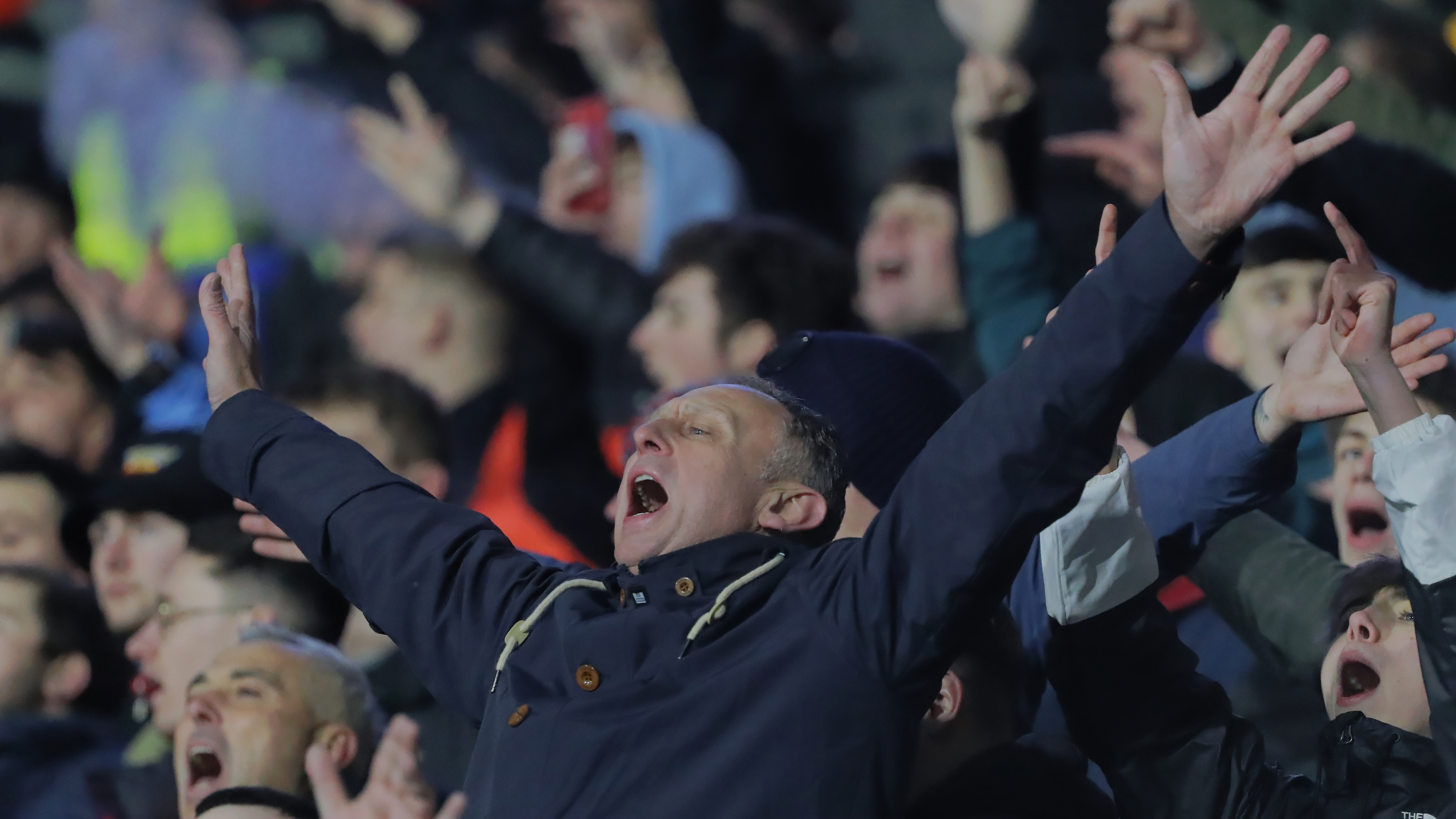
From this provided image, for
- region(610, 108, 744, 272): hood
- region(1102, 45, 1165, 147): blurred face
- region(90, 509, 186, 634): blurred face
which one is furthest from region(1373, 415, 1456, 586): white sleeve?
region(610, 108, 744, 272): hood

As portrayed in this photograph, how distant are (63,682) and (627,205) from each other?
187 cm

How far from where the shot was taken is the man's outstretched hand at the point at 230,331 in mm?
2057

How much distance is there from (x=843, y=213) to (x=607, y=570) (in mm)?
2763

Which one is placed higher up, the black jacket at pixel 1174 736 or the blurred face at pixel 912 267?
the blurred face at pixel 912 267

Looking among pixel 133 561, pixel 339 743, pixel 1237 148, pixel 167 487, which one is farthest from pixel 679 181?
pixel 1237 148

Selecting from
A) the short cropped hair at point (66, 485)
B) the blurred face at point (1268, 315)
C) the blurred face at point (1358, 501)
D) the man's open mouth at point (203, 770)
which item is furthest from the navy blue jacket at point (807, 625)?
the short cropped hair at point (66, 485)

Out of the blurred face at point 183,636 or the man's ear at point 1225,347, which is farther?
the man's ear at point 1225,347

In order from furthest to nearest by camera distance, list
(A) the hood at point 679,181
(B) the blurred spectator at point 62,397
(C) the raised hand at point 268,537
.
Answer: (B) the blurred spectator at point 62,397, (A) the hood at point 679,181, (C) the raised hand at point 268,537

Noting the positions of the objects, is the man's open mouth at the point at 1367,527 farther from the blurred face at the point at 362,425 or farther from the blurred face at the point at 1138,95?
the blurred face at the point at 362,425

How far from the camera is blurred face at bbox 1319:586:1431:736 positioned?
6.09 feet

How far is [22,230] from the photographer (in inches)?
217

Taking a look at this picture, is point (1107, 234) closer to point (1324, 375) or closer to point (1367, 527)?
point (1324, 375)

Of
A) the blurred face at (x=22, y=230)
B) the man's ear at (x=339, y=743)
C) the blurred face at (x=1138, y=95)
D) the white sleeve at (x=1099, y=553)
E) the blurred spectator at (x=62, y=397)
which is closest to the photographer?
the white sleeve at (x=1099, y=553)

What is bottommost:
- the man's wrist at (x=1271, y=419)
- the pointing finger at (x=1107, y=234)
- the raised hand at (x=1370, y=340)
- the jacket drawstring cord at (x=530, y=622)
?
the jacket drawstring cord at (x=530, y=622)
